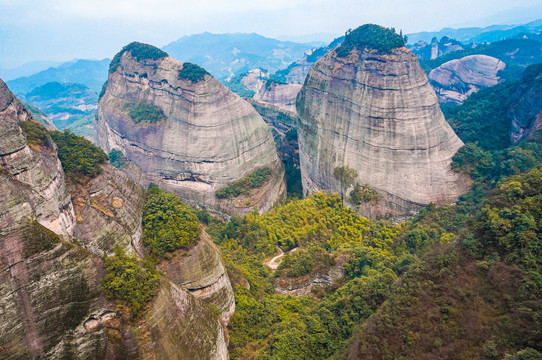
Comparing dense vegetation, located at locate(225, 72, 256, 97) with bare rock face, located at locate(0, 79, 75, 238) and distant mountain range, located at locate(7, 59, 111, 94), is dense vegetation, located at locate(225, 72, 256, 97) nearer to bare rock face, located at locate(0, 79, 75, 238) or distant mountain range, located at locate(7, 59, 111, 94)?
distant mountain range, located at locate(7, 59, 111, 94)

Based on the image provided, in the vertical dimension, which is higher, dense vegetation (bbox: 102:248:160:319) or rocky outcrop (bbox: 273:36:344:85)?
rocky outcrop (bbox: 273:36:344:85)

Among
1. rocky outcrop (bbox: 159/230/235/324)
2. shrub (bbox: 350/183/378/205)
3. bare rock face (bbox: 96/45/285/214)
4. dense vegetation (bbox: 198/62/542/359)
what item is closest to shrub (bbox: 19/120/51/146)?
rocky outcrop (bbox: 159/230/235/324)

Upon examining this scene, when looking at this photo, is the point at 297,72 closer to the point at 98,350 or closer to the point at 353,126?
the point at 353,126

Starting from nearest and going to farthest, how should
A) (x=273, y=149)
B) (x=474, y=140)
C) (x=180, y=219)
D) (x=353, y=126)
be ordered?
(x=180, y=219) → (x=353, y=126) → (x=474, y=140) → (x=273, y=149)

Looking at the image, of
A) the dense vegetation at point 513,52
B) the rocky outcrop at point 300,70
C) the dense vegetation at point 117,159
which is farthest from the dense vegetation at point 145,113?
the rocky outcrop at point 300,70

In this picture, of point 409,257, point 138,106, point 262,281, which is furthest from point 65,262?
point 138,106

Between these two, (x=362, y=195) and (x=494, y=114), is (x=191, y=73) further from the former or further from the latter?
(x=494, y=114)
